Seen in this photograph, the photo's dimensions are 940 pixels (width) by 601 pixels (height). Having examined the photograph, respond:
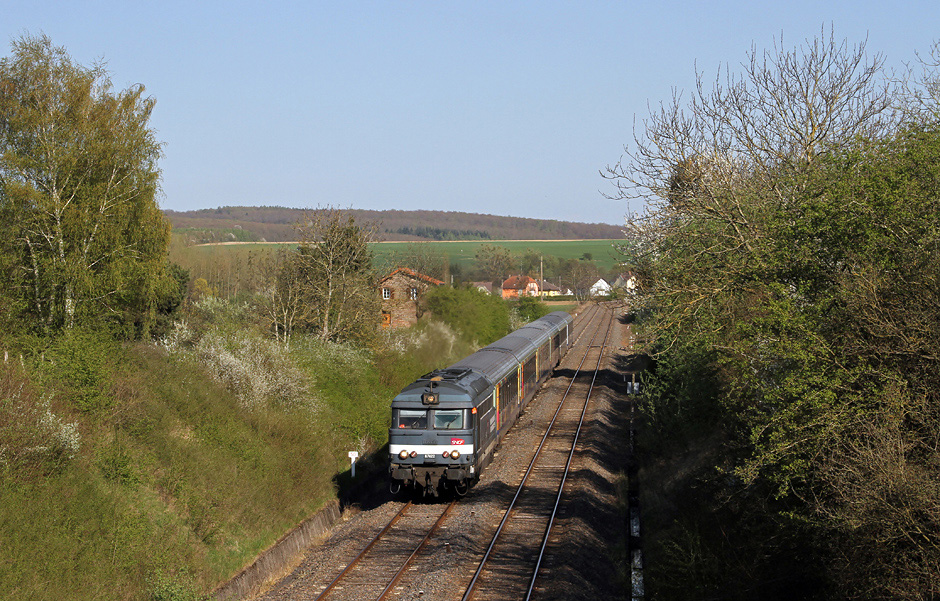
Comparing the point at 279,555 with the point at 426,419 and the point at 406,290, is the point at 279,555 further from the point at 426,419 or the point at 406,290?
the point at 406,290

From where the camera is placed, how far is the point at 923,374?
868 centimetres

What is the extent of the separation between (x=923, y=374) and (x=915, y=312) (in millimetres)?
737

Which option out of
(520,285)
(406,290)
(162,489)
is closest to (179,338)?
(162,489)

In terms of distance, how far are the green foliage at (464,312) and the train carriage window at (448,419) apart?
29.1 metres

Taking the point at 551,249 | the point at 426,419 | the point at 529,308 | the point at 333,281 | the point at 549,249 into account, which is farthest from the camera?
the point at 551,249

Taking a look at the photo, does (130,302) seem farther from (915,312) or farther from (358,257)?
(915,312)

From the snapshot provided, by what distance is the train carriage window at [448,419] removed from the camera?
17.5 meters

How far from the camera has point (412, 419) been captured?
17.8m

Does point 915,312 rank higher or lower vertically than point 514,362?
higher

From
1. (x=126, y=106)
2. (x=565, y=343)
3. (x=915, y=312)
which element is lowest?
(x=565, y=343)

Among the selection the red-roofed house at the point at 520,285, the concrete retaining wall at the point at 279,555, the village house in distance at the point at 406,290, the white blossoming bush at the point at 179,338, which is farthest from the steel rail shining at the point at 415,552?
the red-roofed house at the point at 520,285

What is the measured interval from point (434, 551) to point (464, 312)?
3352cm

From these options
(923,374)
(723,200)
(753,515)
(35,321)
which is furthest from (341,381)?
(923,374)

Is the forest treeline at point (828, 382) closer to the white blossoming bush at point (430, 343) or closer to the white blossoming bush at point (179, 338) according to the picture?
the white blossoming bush at point (179, 338)
